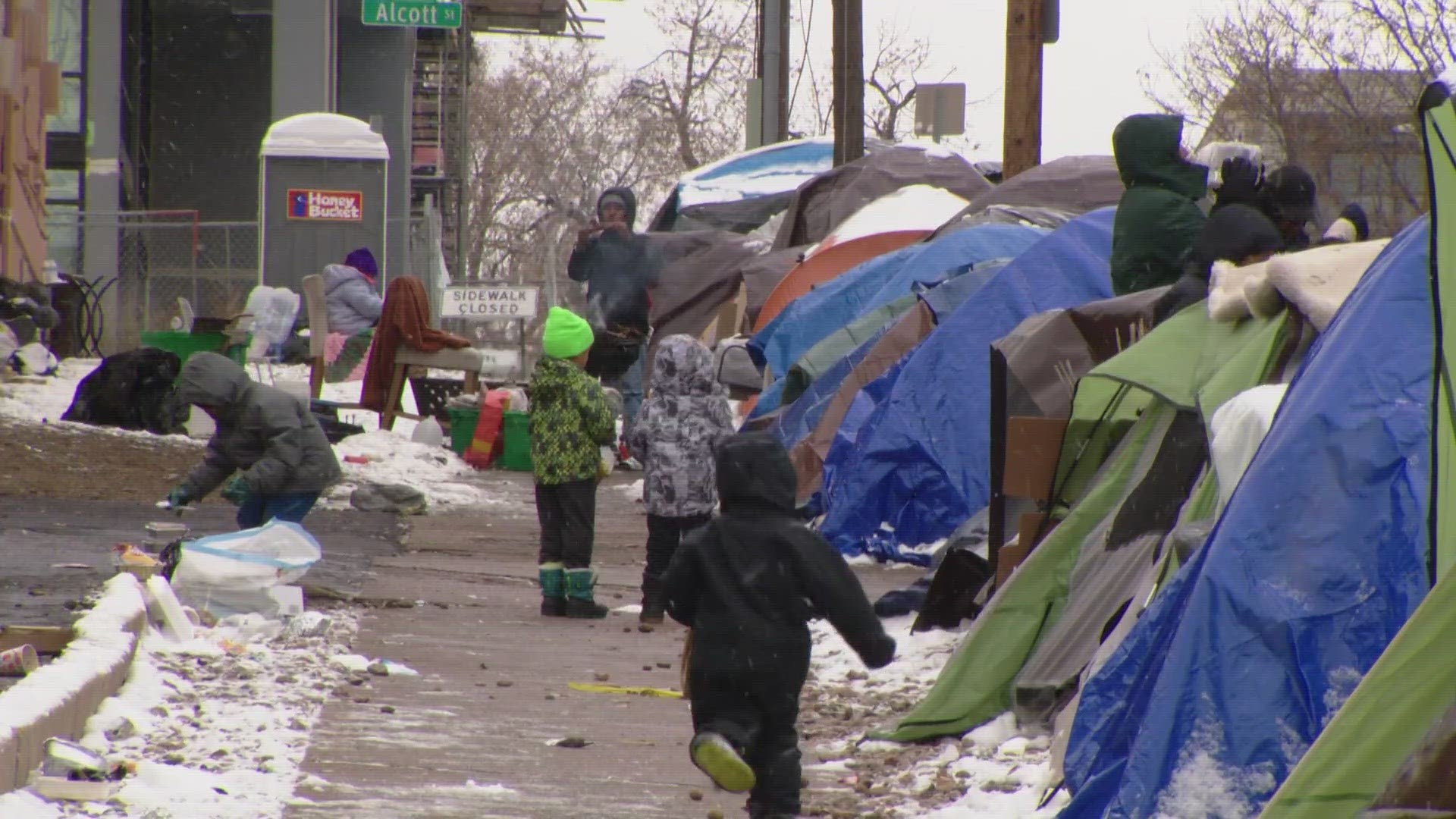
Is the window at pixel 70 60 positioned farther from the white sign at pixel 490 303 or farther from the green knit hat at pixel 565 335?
the green knit hat at pixel 565 335

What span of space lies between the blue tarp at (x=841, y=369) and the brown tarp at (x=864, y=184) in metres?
5.30

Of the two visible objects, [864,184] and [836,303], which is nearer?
[836,303]

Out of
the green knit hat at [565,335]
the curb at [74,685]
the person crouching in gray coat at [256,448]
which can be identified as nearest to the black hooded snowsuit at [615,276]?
the green knit hat at [565,335]

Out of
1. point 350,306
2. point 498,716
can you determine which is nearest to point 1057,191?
point 350,306

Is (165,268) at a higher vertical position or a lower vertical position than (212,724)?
higher

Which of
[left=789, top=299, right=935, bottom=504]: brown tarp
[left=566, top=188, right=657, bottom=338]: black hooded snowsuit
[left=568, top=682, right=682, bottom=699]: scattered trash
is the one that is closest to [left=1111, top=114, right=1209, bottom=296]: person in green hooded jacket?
[left=789, top=299, right=935, bottom=504]: brown tarp

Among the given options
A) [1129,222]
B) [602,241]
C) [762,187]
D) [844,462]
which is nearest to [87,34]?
[762,187]

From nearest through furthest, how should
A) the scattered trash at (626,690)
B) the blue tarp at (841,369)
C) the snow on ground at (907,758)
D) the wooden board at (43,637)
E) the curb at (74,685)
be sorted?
the curb at (74,685) → the snow on ground at (907,758) → the wooden board at (43,637) → the scattered trash at (626,690) → the blue tarp at (841,369)

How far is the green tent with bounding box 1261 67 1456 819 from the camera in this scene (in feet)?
9.77

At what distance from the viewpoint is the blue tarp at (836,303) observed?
12.8 m

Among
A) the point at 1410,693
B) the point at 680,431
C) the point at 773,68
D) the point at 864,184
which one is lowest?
the point at 680,431

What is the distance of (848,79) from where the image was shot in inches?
758

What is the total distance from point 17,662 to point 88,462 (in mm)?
7209

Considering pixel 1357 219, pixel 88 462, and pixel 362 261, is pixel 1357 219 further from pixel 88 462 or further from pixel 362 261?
pixel 362 261
